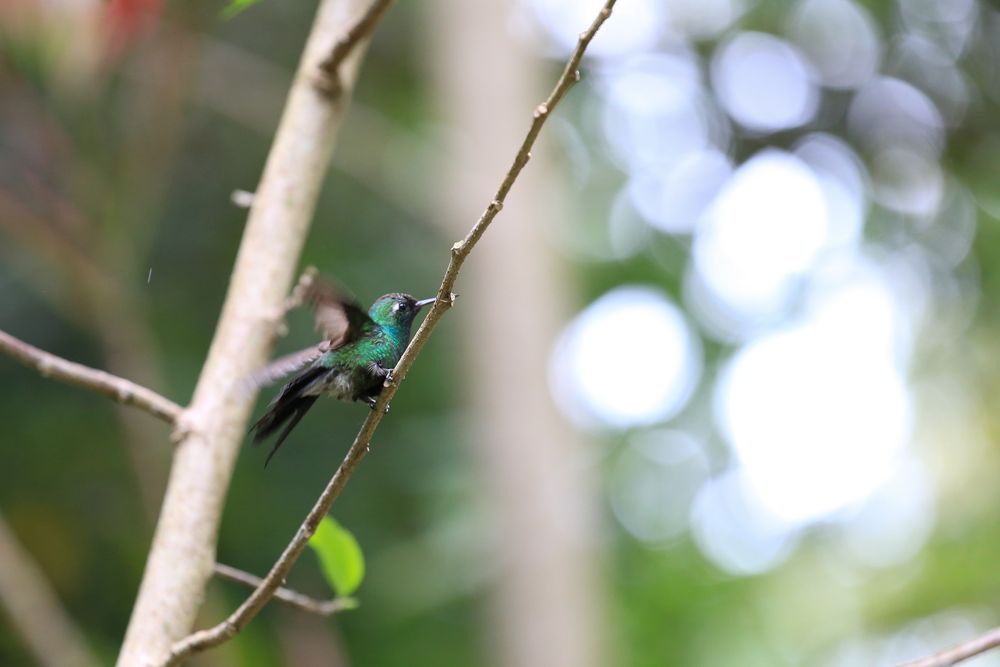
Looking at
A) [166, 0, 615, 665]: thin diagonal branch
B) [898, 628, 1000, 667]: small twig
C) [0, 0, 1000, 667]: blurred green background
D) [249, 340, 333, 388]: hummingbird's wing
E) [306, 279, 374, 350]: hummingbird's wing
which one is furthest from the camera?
[0, 0, 1000, 667]: blurred green background

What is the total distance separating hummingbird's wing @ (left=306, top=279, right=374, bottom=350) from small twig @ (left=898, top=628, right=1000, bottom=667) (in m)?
0.86

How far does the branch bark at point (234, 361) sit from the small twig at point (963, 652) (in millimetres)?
959

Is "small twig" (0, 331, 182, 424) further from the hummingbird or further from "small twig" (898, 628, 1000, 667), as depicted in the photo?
"small twig" (898, 628, 1000, 667)

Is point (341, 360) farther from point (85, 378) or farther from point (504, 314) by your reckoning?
point (504, 314)

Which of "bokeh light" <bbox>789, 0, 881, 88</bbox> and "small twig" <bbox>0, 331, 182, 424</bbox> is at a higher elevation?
"bokeh light" <bbox>789, 0, 881, 88</bbox>

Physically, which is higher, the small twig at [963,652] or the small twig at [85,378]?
the small twig at [85,378]

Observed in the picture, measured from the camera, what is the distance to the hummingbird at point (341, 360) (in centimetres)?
172

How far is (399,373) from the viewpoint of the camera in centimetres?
128

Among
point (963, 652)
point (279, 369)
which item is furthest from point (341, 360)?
point (963, 652)

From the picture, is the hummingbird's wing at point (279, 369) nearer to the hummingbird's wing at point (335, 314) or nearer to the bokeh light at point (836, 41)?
the hummingbird's wing at point (335, 314)

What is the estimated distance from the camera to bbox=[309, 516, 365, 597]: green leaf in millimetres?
1721

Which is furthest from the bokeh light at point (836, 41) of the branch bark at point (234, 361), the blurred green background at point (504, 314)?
the branch bark at point (234, 361)

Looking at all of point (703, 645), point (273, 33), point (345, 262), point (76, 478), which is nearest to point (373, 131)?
point (345, 262)

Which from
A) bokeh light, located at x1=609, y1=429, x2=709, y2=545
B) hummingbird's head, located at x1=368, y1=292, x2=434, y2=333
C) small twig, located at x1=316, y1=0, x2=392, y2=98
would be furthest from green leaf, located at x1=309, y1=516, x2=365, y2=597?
bokeh light, located at x1=609, y1=429, x2=709, y2=545
